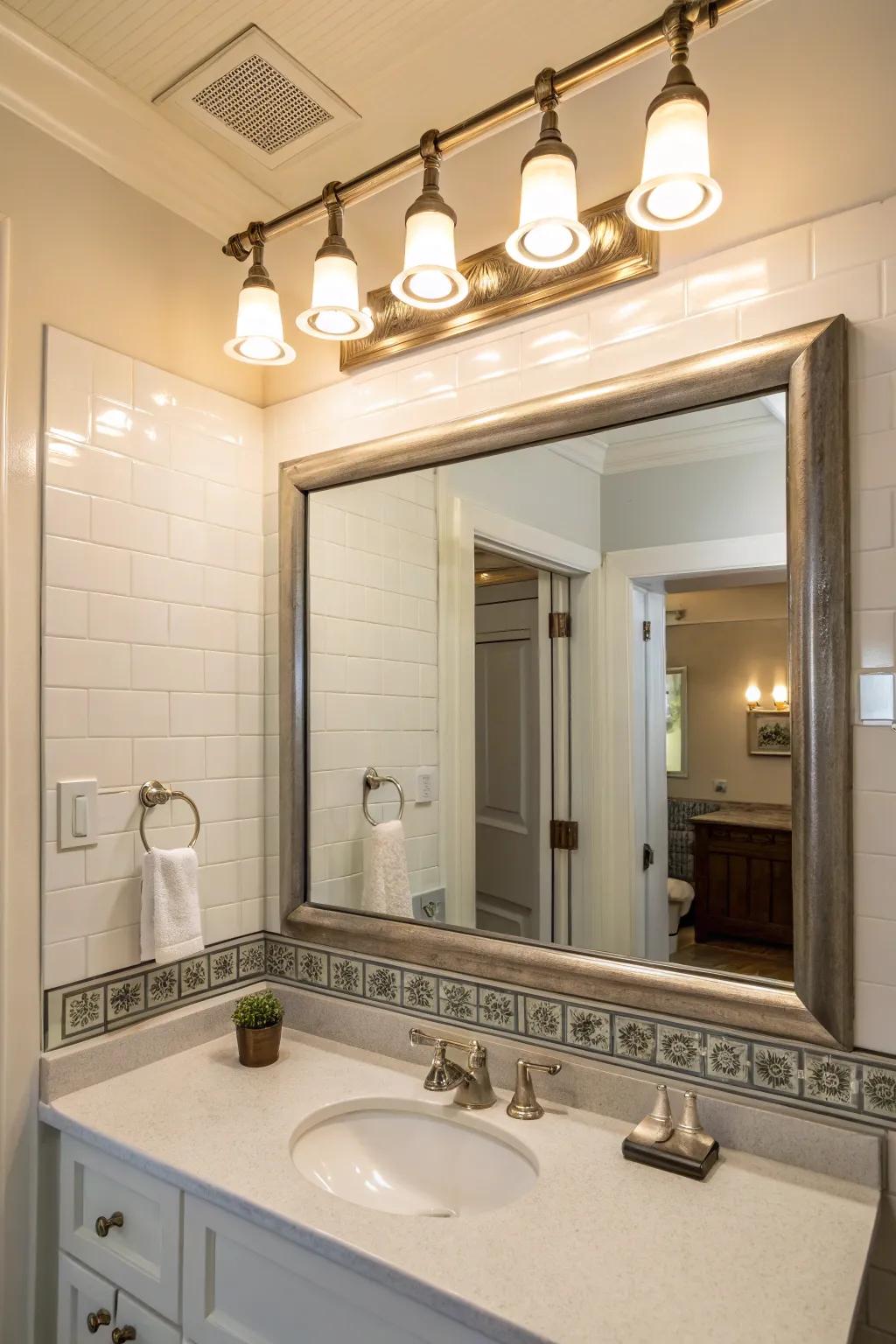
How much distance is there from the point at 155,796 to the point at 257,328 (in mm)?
836

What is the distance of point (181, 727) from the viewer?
161 centimetres

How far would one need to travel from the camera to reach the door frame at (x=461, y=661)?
142 centimetres

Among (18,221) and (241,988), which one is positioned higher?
(18,221)

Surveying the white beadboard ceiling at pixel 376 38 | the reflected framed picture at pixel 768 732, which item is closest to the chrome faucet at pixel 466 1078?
the reflected framed picture at pixel 768 732

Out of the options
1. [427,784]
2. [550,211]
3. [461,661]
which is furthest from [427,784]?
[550,211]

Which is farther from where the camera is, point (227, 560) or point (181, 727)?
point (227, 560)

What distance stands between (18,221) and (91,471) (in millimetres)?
399

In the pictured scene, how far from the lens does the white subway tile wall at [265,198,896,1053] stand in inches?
42.3

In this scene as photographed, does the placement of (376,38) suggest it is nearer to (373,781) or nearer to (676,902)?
(373,781)

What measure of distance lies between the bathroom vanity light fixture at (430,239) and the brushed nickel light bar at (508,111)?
0.03 meters

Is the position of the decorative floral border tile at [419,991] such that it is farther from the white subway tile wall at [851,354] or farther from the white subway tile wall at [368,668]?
the white subway tile wall at [851,354]

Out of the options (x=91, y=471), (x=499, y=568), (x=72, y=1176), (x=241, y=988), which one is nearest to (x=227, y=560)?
(x=91, y=471)

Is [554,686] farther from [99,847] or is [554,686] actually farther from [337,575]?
[99,847]

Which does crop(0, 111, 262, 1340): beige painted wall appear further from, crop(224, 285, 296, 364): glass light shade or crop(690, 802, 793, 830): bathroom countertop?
crop(690, 802, 793, 830): bathroom countertop
